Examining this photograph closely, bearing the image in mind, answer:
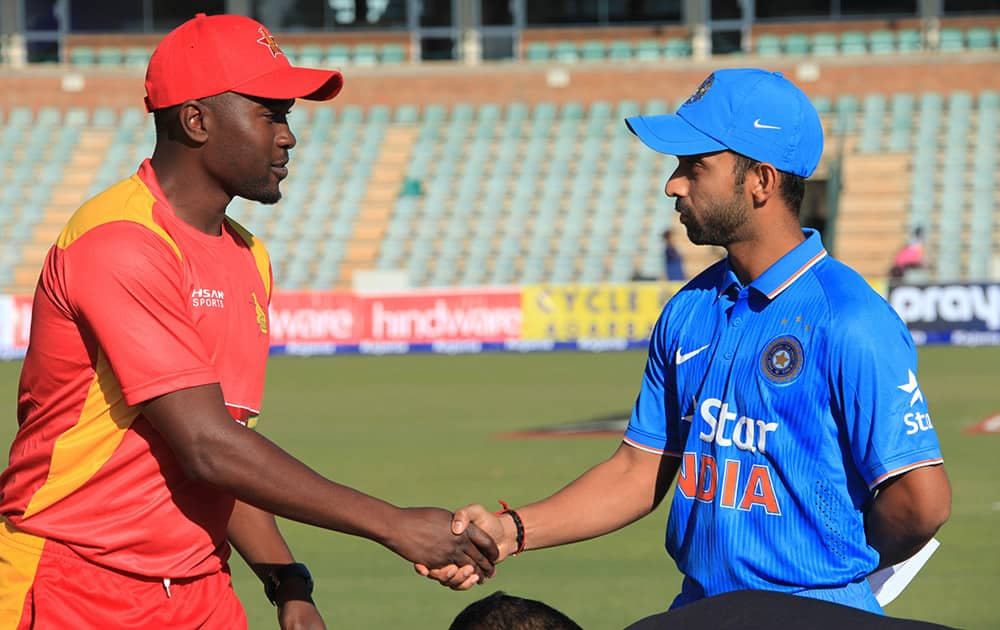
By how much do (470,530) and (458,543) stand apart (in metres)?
0.11

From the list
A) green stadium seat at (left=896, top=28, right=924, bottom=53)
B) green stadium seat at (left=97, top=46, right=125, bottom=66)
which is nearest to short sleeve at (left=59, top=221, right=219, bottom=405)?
green stadium seat at (left=896, top=28, right=924, bottom=53)

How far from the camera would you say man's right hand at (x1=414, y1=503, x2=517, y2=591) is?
3.95m

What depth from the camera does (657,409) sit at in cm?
396

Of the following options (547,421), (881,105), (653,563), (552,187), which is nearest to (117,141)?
(552,187)

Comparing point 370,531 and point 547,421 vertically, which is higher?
point 370,531

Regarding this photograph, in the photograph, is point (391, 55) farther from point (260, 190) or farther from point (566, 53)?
point (260, 190)

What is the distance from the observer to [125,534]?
11.1 ft

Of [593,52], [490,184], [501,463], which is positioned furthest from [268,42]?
[593,52]

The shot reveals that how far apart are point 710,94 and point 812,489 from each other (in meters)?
0.99

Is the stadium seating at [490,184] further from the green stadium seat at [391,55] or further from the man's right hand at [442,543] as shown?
the man's right hand at [442,543]

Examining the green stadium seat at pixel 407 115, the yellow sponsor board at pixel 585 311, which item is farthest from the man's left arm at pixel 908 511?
the green stadium seat at pixel 407 115

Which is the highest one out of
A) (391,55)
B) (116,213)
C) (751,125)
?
(751,125)

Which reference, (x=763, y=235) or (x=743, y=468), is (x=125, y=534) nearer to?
(x=743, y=468)

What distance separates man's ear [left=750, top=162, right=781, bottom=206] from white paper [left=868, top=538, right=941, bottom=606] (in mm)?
904
